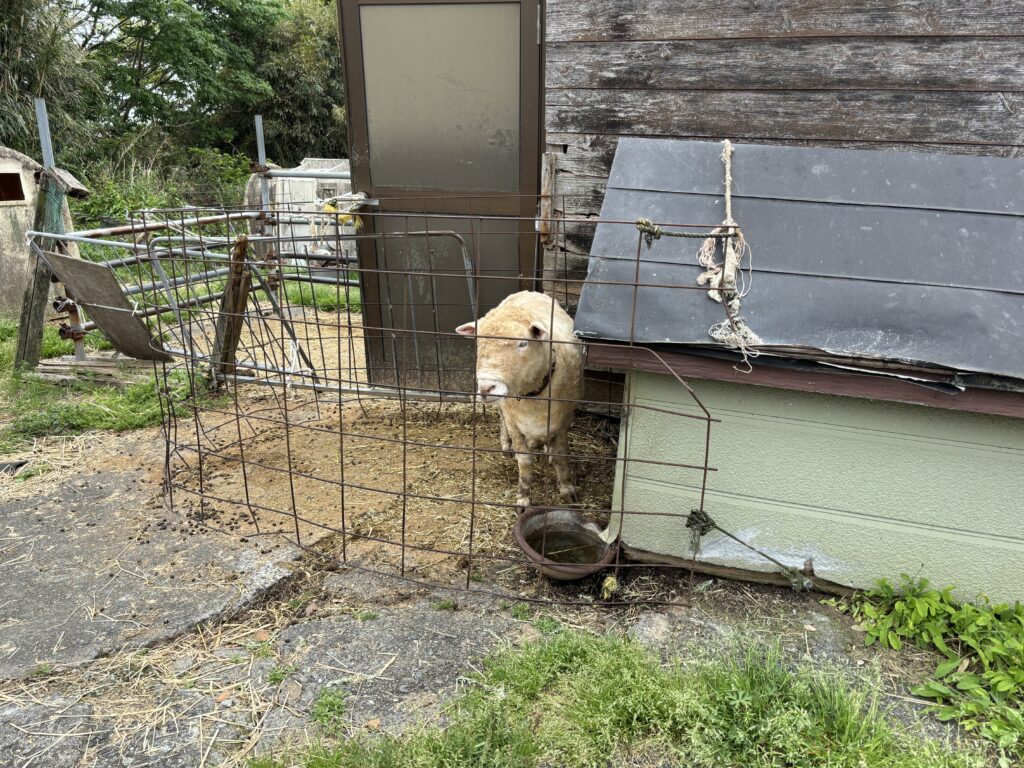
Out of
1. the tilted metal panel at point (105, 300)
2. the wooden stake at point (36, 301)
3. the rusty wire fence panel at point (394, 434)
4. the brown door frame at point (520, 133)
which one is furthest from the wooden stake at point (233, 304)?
the wooden stake at point (36, 301)

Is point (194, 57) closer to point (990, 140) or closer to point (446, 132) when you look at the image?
point (446, 132)

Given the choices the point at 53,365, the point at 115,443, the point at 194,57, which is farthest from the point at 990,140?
the point at 194,57

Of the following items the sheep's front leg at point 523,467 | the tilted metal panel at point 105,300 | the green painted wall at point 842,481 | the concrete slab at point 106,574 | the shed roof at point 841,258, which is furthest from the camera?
the tilted metal panel at point 105,300

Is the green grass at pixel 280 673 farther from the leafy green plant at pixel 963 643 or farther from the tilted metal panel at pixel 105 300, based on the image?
the tilted metal panel at pixel 105 300

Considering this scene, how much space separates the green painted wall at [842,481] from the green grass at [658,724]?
0.76 m

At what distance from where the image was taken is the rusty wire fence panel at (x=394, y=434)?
3.99 metres

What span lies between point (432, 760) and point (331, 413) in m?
4.38

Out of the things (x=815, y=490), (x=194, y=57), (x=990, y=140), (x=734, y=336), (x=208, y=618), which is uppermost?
(x=194, y=57)

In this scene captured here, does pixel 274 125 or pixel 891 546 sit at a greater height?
pixel 274 125

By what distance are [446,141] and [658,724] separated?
204 inches

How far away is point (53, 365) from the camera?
7.18 metres

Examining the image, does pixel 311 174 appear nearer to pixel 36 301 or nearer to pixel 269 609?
pixel 36 301

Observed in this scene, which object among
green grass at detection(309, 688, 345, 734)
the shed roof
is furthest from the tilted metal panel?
the shed roof

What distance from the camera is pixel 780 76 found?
4.89 meters
